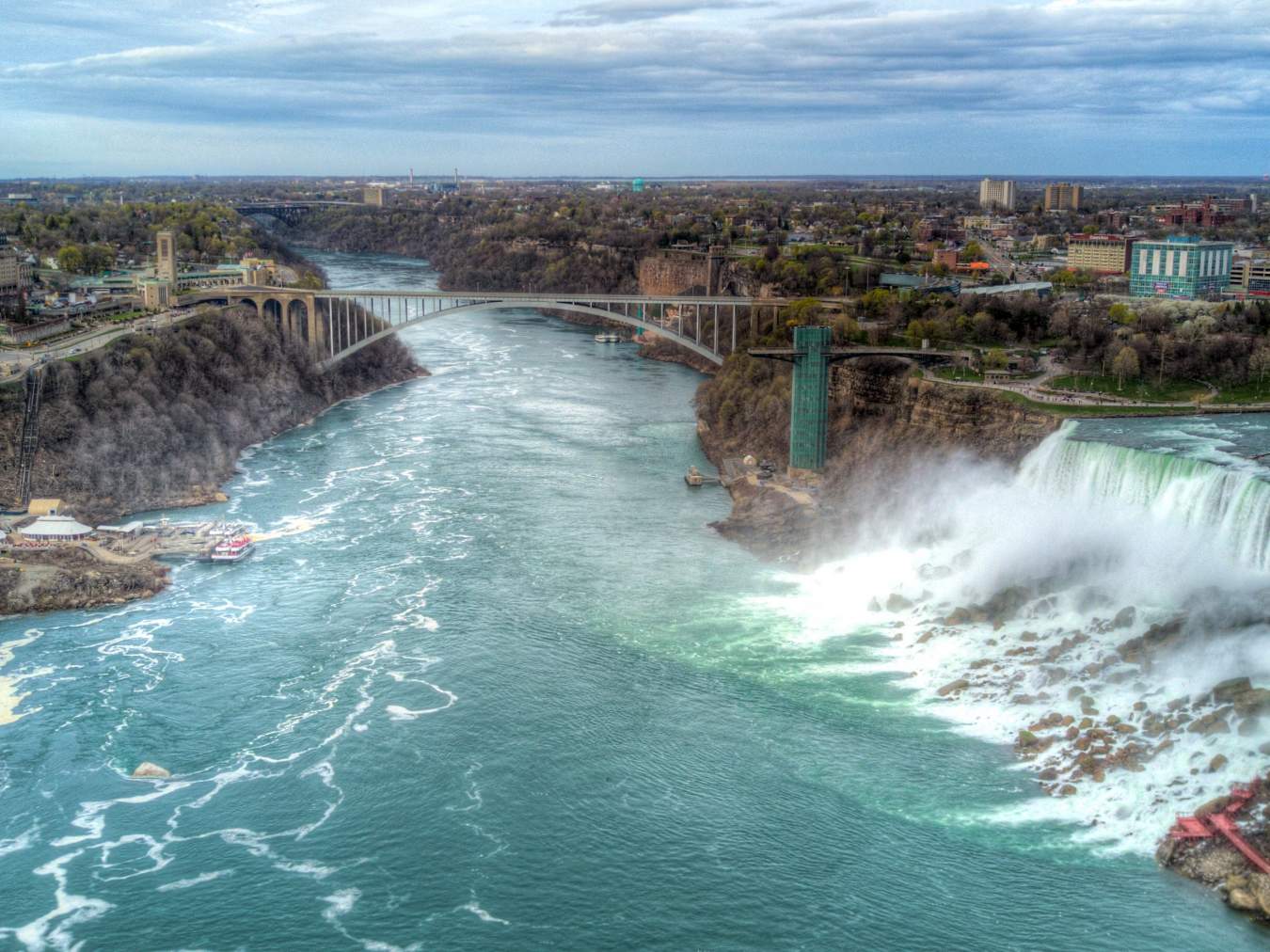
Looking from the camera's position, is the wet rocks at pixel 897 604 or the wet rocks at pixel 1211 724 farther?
the wet rocks at pixel 897 604

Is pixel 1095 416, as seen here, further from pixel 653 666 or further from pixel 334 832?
pixel 334 832

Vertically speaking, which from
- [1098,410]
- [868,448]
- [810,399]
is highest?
[1098,410]

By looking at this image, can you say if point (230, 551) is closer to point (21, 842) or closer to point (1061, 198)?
point (21, 842)

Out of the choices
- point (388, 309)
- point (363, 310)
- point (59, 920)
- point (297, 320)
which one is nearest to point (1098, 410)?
point (59, 920)

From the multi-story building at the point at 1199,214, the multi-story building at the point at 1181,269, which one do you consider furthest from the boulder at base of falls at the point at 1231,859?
the multi-story building at the point at 1199,214

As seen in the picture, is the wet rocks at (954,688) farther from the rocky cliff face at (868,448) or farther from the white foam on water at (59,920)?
the white foam on water at (59,920)

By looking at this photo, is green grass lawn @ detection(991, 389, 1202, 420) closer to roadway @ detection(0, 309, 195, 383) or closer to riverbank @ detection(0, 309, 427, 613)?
riverbank @ detection(0, 309, 427, 613)
